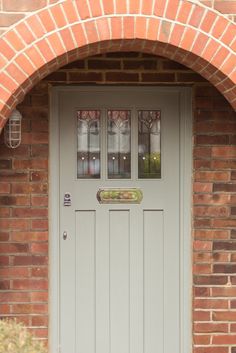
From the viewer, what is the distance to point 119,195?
Result: 5320mm

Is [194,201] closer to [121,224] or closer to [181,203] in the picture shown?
[181,203]

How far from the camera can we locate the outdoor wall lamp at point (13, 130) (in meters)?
4.96

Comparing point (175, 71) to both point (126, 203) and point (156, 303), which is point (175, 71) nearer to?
point (126, 203)

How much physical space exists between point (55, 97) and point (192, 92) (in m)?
1.14

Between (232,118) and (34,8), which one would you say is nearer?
(34,8)

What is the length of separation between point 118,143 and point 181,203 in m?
0.73

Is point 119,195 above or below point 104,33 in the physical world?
below

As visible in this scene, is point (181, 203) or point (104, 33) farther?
point (181, 203)

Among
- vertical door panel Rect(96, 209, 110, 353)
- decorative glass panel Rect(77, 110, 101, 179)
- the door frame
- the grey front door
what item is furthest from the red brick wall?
vertical door panel Rect(96, 209, 110, 353)

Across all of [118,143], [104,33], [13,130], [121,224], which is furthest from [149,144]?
[104,33]

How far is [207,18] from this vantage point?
441 cm

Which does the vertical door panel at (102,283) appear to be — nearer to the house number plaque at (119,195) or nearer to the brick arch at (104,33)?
the house number plaque at (119,195)

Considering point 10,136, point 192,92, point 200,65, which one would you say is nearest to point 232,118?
point 192,92

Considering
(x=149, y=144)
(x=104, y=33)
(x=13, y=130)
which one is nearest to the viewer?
(x=104, y=33)
